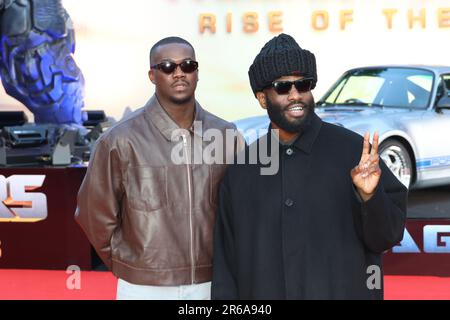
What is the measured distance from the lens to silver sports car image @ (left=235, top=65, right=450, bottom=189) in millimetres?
5570

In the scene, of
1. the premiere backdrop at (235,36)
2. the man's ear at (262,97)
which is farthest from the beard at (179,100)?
the premiere backdrop at (235,36)

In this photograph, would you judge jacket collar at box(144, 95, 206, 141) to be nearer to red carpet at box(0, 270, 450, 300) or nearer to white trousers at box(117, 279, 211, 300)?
white trousers at box(117, 279, 211, 300)

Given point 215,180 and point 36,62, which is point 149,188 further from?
point 36,62

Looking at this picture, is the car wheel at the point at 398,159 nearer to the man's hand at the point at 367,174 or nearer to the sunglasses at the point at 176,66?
the sunglasses at the point at 176,66

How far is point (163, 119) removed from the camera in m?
2.57

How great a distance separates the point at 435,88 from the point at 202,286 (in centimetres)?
376

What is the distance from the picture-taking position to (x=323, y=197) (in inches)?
83.7

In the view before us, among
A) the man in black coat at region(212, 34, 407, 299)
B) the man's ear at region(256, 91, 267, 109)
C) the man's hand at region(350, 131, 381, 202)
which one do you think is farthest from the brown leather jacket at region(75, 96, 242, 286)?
the man's hand at region(350, 131, 381, 202)

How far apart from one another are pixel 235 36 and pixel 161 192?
12.3ft

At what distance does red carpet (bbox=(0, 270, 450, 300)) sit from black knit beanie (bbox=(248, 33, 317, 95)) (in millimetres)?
3059

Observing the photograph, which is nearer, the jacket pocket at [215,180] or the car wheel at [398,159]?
the jacket pocket at [215,180]

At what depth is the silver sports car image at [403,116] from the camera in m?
5.57

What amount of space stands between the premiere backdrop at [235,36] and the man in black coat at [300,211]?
11.8 ft

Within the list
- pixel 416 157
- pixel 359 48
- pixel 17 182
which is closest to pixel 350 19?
pixel 359 48
